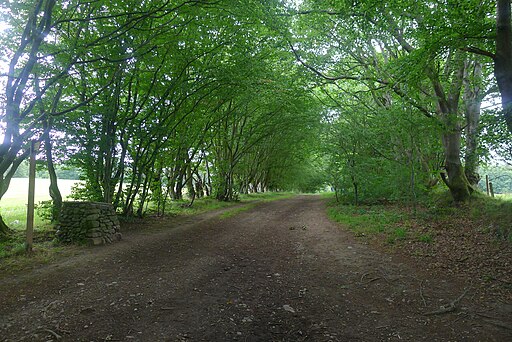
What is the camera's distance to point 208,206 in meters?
17.1

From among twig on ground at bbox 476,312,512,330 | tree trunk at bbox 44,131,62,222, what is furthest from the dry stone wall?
twig on ground at bbox 476,312,512,330

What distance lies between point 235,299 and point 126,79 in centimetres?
851

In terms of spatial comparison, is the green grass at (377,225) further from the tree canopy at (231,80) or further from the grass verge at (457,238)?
the tree canopy at (231,80)

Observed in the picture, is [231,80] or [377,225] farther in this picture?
[231,80]

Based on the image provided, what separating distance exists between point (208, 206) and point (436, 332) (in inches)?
576

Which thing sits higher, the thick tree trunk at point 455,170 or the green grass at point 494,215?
the thick tree trunk at point 455,170

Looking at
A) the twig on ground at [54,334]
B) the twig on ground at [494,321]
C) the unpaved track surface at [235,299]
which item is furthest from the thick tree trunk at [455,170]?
the twig on ground at [54,334]

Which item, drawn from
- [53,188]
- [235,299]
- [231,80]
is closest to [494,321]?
[235,299]

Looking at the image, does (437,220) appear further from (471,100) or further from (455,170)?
(471,100)

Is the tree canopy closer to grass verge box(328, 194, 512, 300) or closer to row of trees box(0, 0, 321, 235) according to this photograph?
row of trees box(0, 0, 321, 235)

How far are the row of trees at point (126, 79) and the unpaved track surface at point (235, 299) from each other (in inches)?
154

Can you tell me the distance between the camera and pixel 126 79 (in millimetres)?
9695

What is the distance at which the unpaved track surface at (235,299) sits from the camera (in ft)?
10.9

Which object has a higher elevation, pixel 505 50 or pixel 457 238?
pixel 505 50
